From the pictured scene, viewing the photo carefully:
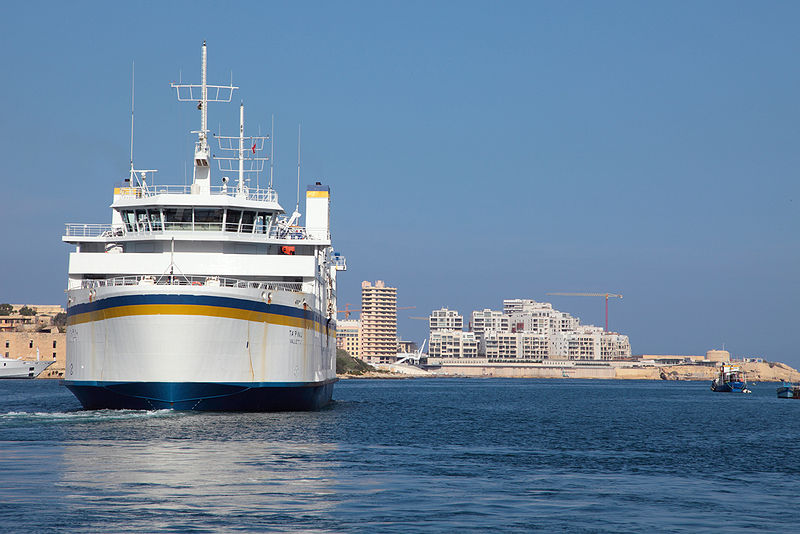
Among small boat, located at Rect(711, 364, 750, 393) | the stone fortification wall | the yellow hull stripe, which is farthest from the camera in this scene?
the stone fortification wall

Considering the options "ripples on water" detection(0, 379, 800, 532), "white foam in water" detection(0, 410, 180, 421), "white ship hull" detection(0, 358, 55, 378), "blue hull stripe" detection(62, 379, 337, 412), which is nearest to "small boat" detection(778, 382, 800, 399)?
"ripples on water" detection(0, 379, 800, 532)

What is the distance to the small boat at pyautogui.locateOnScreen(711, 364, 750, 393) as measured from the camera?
420 ft

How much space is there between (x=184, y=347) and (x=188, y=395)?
2.04 meters

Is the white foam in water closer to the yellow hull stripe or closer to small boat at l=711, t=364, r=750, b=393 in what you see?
the yellow hull stripe

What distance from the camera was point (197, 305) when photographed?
37781 mm

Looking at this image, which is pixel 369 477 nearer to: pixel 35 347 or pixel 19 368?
pixel 19 368

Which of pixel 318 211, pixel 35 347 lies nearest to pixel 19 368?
pixel 35 347

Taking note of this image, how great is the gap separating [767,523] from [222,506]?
1104cm

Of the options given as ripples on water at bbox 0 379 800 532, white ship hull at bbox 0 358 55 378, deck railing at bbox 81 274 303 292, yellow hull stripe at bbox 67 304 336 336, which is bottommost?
ripples on water at bbox 0 379 800 532

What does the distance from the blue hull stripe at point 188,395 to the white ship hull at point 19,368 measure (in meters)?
92.3

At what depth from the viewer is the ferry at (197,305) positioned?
37938mm

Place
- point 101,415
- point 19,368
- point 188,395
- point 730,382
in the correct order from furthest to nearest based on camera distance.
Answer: point 730,382 → point 19,368 → point 101,415 → point 188,395

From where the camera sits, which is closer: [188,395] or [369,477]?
[369,477]

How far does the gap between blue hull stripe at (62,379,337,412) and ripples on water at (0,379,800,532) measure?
0.58 meters
